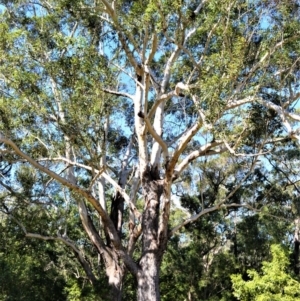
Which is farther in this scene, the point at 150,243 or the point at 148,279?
the point at 150,243

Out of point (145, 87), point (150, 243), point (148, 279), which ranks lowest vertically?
point (148, 279)

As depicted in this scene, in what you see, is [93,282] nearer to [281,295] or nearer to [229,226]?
[281,295]

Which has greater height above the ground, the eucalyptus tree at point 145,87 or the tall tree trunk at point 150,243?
the eucalyptus tree at point 145,87

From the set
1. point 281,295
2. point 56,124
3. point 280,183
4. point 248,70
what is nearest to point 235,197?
point 280,183

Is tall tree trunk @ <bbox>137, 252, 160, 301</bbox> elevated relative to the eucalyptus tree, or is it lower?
lower

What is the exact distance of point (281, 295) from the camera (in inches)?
368

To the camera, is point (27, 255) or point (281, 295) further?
point (27, 255)

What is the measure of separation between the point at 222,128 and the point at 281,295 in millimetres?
4131

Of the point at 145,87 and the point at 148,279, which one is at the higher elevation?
the point at 145,87

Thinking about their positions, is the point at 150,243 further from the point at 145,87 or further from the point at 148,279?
the point at 145,87

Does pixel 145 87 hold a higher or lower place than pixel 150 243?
higher

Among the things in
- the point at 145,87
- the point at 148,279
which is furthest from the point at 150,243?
the point at 145,87

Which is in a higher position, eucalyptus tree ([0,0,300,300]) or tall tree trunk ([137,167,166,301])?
eucalyptus tree ([0,0,300,300])

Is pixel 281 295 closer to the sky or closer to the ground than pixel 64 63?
closer to the ground
